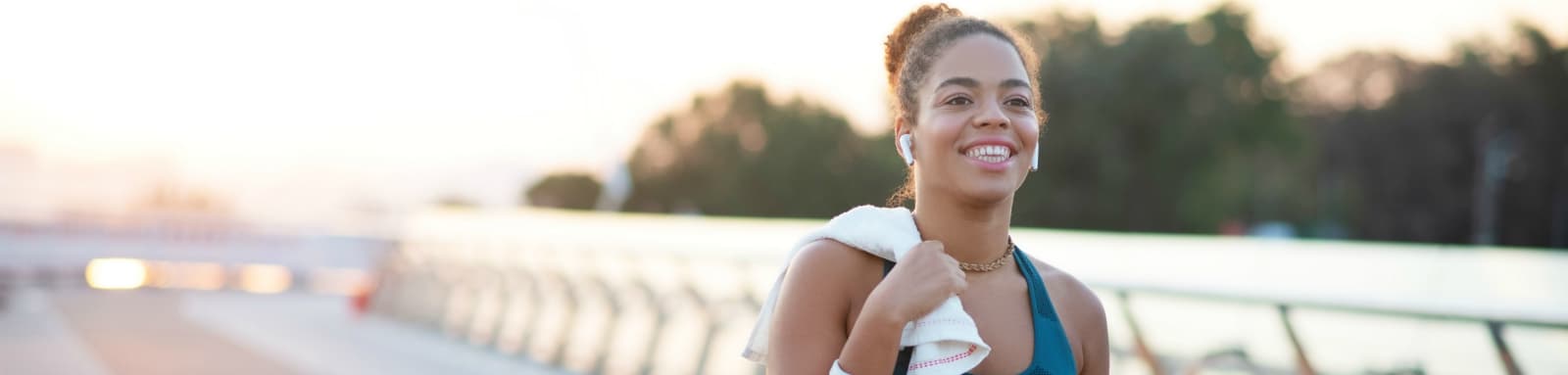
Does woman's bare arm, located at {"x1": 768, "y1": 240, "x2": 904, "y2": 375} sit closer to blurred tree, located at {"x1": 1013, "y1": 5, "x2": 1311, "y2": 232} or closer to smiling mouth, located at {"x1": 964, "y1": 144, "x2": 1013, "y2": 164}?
smiling mouth, located at {"x1": 964, "y1": 144, "x2": 1013, "y2": 164}

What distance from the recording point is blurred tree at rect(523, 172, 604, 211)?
87250mm

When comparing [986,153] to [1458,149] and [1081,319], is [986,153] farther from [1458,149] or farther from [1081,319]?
[1458,149]

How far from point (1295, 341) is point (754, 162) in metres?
61.5

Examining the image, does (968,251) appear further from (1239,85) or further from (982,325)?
(1239,85)

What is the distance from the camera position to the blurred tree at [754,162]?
6378cm

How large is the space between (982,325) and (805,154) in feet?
208

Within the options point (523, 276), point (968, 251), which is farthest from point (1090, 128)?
point (968, 251)

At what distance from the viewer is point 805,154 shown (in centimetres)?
6550

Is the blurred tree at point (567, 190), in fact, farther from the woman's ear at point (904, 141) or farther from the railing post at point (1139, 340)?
the woman's ear at point (904, 141)

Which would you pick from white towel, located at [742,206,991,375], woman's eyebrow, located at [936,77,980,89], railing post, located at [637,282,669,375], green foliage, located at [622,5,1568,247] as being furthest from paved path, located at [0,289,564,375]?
green foliage, located at [622,5,1568,247]

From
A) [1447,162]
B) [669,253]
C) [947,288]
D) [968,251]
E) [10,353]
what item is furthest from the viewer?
[1447,162]

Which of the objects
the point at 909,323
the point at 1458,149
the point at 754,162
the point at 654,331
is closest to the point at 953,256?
the point at 909,323

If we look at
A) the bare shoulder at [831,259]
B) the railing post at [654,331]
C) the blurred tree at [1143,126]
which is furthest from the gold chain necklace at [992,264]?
the blurred tree at [1143,126]

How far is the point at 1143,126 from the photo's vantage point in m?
48.7
